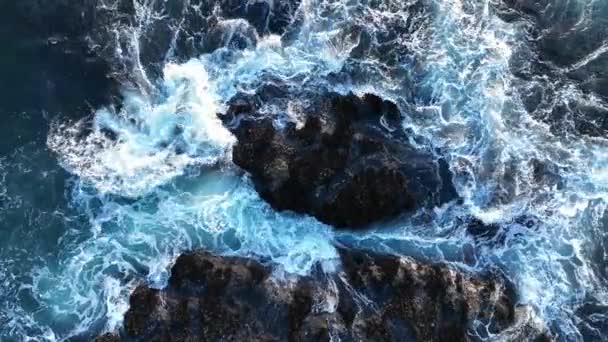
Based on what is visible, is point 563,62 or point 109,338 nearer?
point 109,338

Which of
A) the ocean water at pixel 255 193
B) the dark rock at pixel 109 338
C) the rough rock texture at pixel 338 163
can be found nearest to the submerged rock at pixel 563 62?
the ocean water at pixel 255 193

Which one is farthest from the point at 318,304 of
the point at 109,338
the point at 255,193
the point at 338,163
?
Result: the point at 109,338

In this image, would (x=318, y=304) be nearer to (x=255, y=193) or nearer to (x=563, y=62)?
(x=255, y=193)

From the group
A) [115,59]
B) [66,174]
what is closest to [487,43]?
[115,59]

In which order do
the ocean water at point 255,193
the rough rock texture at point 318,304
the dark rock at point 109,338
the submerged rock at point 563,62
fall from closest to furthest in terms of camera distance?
the rough rock texture at point 318,304
the dark rock at point 109,338
the ocean water at point 255,193
the submerged rock at point 563,62

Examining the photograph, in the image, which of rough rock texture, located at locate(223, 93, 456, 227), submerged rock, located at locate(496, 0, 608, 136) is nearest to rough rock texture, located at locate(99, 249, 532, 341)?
rough rock texture, located at locate(223, 93, 456, 227)

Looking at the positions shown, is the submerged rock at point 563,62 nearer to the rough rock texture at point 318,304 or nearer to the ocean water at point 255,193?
the ocean water at point 255,193
